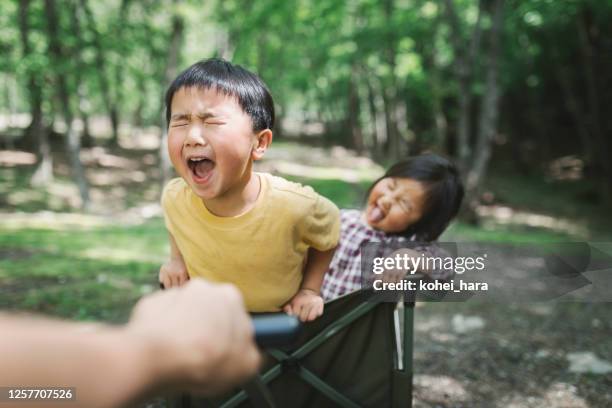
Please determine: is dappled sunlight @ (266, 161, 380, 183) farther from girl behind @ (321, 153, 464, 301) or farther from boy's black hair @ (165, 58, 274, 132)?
boy's black hair @ (165, 58, 274, 132)

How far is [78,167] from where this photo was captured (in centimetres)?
1041

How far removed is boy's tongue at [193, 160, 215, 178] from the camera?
1.46 metres

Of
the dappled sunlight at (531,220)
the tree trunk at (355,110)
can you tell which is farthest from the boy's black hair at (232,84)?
the tree trunk at (355,110)

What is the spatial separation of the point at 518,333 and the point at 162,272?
10.3ft

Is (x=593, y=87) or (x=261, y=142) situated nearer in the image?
(x=261, y=142)

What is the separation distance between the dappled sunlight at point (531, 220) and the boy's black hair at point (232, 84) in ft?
30.3

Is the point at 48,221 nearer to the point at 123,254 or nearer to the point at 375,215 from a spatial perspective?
the point at 123,254

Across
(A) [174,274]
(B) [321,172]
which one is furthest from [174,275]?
(B) [321,172]

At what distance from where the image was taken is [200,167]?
1473 mm

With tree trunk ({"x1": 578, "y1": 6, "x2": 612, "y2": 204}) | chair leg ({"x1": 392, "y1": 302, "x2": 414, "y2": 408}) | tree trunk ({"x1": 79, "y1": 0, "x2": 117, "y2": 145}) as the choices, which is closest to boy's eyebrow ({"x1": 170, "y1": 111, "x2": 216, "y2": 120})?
chair leg ({"x1": 392, "y1": 302, "x2": 414, "y2": 408})

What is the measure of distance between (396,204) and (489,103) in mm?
6955

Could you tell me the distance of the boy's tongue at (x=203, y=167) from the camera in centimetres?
146

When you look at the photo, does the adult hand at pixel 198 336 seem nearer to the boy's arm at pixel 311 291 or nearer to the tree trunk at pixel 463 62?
the boy's arm at pixel 311 291

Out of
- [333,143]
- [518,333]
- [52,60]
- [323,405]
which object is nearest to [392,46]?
[52,60]
